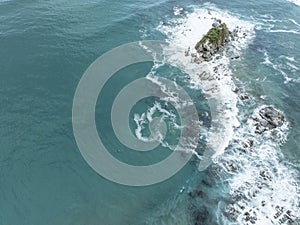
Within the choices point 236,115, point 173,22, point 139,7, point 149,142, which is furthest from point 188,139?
point 139,7

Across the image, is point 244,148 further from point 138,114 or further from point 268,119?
point 138,114

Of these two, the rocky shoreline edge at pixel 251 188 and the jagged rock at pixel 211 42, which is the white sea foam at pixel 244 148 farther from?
the jagged rock at pixel 211 42

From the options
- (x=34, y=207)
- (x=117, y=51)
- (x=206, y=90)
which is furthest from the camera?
(x=117, y=51)

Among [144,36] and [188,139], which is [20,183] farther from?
[144,36]

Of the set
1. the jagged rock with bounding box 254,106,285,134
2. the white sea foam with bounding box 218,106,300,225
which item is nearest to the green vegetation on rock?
the jagged rock with bounding box 254,106,285,134

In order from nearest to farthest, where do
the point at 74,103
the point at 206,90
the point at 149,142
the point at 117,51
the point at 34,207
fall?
the point at 34,207
the point at 149,142
the point at 74,103
the point at 206,90
the point at 117,51

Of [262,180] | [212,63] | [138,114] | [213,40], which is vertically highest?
[213,40]

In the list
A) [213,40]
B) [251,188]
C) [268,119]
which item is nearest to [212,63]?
[213,40]
